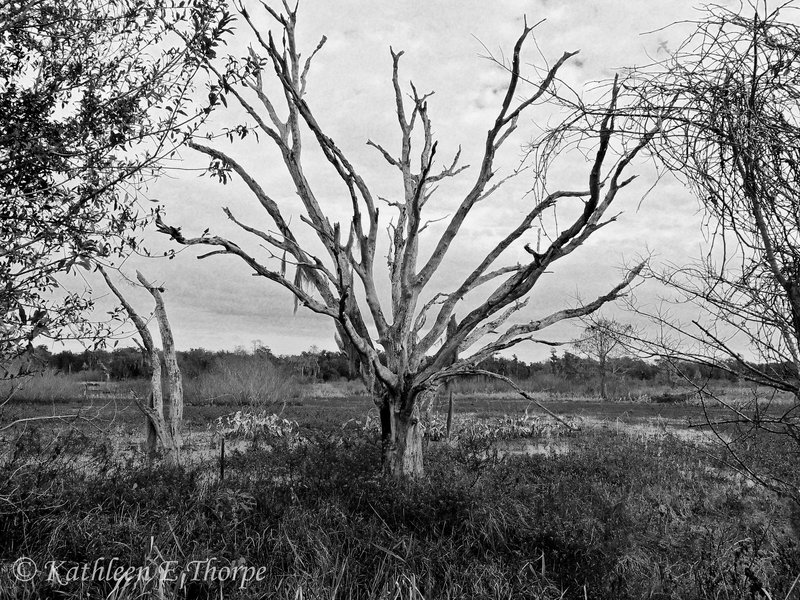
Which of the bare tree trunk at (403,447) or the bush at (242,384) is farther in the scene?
the bush at (242,384)

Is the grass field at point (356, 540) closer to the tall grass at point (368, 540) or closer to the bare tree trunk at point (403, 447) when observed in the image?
the tall grass at point (368, 540)

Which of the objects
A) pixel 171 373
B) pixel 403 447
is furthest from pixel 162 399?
pixel 403 447

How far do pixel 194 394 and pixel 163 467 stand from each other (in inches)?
1139

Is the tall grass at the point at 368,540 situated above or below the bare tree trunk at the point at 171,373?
below

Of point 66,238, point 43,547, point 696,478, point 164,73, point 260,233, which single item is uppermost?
point 164,73

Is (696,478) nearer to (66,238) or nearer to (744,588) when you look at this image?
(744,588)

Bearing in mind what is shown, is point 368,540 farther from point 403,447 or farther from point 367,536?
point 403,447

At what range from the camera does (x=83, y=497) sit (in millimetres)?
6031

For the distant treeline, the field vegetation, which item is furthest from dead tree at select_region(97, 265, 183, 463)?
the distant treeline

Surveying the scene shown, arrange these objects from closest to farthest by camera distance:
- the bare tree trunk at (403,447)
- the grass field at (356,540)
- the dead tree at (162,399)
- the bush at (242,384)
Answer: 1. the grass field at (356,540)
2. the bare tree trunk at (403,447)
3. the dead tree at (162,399)
4. the bush at (242,384)

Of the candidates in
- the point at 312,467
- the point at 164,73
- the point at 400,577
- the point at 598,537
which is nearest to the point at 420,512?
the point at 400,577

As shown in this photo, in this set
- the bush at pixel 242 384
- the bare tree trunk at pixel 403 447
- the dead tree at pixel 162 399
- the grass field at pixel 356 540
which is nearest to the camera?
the grass field at pixel 356 540

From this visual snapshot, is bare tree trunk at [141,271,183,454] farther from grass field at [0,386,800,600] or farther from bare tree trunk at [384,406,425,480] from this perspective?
bare tree trunk at [384,406,425,480]

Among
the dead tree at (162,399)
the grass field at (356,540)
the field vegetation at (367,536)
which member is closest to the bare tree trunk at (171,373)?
the dead tree at (162,399)
